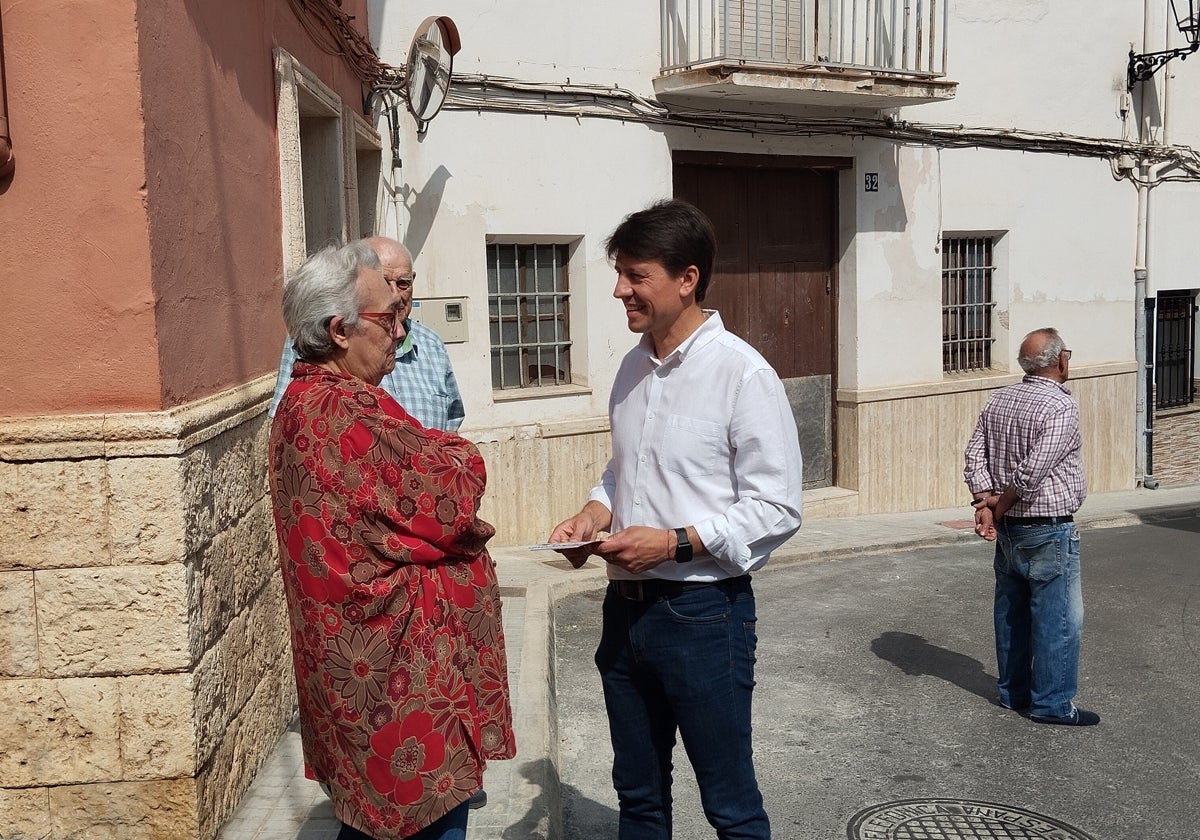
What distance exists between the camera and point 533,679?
544 cm

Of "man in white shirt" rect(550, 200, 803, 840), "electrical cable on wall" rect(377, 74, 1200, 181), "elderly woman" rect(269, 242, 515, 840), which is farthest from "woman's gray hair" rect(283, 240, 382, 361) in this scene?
"electrical cable on wall" rect(377, 74, 1200, 181)

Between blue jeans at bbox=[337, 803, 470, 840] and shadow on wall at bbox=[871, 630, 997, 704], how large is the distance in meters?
3.80

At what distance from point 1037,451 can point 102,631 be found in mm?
3925

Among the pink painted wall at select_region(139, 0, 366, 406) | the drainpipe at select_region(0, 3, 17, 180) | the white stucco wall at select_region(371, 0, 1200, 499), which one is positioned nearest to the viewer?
the drainpipe at select_region(0, 3, 17, 180)

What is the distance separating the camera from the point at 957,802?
4418 mm

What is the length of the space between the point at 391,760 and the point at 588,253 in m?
7.36

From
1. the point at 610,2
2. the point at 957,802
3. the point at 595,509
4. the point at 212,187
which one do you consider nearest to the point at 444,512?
the point at 595,509

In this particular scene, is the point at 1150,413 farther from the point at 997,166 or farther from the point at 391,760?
the point at 391,760

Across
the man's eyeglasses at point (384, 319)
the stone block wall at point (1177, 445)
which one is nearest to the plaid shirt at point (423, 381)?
the man's eyeglasses at point (384, 319)

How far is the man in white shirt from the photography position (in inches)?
112

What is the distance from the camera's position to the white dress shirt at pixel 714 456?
2.85m

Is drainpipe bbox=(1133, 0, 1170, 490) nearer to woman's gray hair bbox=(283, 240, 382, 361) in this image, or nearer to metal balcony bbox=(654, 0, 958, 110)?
metal balcony bbox=(654, 0, 958, 110)

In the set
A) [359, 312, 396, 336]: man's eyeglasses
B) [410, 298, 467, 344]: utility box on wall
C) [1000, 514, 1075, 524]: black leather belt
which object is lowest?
[1000, 514, 1075, 524]: black leather belt

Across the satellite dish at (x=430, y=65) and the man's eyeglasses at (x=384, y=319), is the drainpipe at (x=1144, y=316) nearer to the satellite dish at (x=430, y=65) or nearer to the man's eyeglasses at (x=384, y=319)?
the satellite dish at (x=430, y=65)
